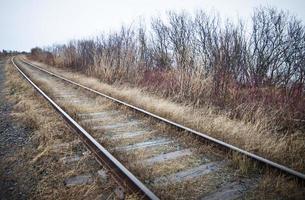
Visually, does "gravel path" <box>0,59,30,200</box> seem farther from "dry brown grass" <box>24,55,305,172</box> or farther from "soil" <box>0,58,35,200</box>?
"dry brown grass" <box>24,55,305,172</box>

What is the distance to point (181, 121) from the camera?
18.8ft

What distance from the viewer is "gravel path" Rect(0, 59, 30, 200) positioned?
10.3 feet

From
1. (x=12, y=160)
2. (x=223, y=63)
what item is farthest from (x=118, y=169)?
(x=223, y=63)

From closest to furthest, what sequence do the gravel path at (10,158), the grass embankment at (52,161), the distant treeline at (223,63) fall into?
the grass embankment at (52,161) → the gravel path at (10,158) → the distant treeline at (223,63)

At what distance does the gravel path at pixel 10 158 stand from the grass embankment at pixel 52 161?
0.36ft

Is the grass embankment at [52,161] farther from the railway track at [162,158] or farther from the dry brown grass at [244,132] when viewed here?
the dry brown grass at [244,132]

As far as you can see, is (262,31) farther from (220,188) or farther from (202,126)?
(220,188)

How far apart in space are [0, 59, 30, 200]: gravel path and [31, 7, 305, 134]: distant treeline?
463 centimetres

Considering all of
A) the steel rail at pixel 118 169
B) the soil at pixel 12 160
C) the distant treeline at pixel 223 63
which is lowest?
the soil at pixel 12 160

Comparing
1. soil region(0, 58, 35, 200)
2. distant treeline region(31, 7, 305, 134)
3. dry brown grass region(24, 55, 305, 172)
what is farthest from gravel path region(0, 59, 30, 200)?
distant treeline region(31, 7, 305, 134)

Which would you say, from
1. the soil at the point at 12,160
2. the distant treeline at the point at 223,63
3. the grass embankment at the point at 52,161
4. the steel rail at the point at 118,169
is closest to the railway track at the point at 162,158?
the steel rail at the point at 118,169

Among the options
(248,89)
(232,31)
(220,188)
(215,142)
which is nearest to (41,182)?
(220,188)

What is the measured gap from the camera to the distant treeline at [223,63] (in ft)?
20.1

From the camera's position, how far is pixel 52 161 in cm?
382
